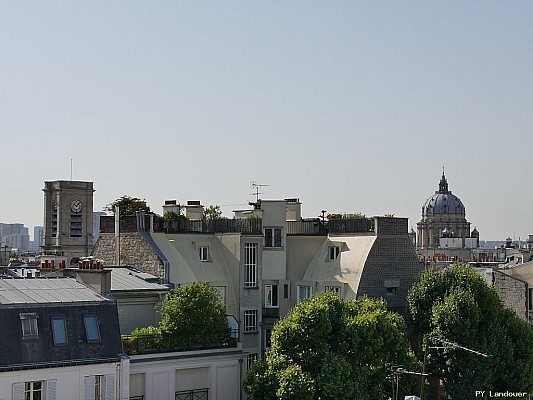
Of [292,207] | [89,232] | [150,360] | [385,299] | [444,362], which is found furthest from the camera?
[89,232]

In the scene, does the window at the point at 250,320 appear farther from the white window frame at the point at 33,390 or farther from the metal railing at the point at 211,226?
the white window frame at the point at 33,390

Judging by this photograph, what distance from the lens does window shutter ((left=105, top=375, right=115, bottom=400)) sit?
4031 cm

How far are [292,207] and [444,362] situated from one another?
13587 millimetres

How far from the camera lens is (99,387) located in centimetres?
4016

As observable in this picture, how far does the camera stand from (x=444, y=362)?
49.9m

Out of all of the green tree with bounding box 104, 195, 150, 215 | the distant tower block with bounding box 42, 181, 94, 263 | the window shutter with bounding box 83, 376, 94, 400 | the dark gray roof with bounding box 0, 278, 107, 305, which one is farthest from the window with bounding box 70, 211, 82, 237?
the window shutter with bounding box 83, 376, 94, 400

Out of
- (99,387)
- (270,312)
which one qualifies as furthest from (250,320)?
(99,387)

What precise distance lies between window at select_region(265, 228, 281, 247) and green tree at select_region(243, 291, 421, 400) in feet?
31.4

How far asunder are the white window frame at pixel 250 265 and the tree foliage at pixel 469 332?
8148 mm

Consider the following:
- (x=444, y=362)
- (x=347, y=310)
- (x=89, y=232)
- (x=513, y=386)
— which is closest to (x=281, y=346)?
(x=347, y=310)

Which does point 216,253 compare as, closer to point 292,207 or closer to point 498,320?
point 292,207

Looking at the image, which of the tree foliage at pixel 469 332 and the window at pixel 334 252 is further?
the window at pixel 334 252

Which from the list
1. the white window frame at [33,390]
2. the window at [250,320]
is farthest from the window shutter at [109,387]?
the window at [250,320]

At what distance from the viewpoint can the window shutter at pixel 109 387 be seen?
132ft
